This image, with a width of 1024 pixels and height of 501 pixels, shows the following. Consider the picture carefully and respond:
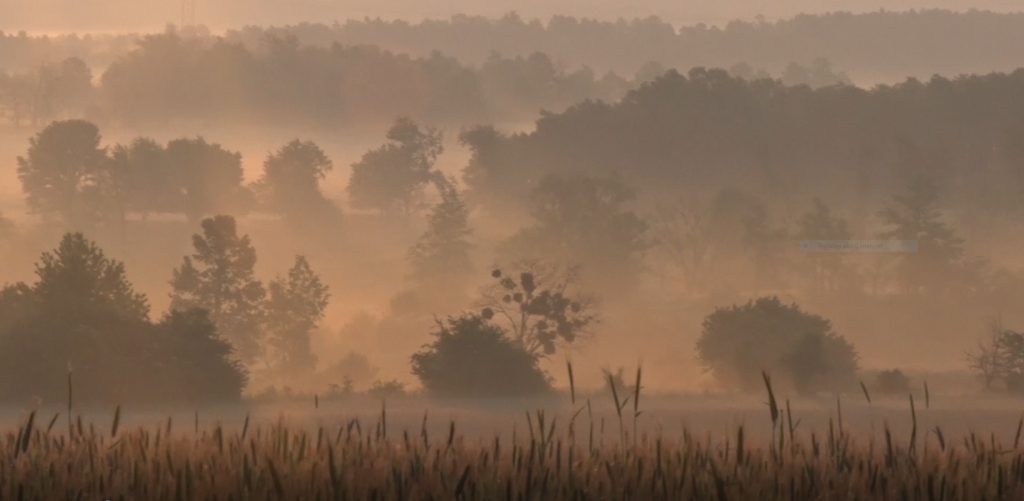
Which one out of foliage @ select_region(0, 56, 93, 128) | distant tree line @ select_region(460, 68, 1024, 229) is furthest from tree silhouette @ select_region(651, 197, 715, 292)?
foliage @ select_region(0, 56, 93, 128)

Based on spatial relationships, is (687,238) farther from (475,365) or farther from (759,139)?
(475,365)

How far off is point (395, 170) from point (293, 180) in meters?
12.7

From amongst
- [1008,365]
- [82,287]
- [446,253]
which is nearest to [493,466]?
[82,287]

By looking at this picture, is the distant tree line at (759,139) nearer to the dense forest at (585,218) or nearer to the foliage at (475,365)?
the dense forest at (585,218)

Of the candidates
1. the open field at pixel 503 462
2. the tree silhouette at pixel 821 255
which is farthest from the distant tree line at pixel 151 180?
the open field at pixel 503 462

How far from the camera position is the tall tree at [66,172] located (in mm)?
128125

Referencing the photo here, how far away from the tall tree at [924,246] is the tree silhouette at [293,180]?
69753 millimetres

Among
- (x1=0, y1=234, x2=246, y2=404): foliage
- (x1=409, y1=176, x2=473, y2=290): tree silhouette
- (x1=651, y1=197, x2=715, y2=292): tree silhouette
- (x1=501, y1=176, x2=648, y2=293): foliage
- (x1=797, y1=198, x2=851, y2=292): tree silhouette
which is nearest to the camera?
(x1=0, y1=234, x2=246, y2=404): foliage

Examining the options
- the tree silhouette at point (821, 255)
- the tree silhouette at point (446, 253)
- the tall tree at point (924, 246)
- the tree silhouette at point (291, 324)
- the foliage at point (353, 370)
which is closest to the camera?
the tree silhouette at point (291, 324)

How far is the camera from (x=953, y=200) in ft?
406

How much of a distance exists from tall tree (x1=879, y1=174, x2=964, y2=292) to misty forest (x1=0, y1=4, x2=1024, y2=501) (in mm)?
320

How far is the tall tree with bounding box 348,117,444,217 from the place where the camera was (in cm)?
14312

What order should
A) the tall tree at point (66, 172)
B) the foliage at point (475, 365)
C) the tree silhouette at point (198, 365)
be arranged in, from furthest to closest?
1. the tall tree at point (66, 172)
2. the foliage at point (475, 365)
3. the tree silhouette at point (198, 365)

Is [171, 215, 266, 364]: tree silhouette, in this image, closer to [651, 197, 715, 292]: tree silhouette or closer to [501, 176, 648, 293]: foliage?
[501, 176, 648, 293]: foliage
